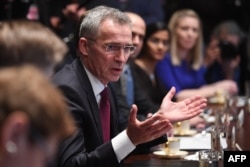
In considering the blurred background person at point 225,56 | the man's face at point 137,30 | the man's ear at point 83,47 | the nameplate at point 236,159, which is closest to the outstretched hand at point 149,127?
the nameplate at point 236,159

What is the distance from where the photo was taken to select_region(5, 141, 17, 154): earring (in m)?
1.06

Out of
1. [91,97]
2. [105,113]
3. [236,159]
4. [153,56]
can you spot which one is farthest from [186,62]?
[236,159]

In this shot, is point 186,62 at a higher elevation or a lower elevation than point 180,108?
lower

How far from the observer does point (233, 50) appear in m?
5.34

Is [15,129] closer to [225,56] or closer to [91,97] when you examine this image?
[91,97]

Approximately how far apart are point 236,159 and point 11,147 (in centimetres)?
122

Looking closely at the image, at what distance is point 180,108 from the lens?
236 centimetres

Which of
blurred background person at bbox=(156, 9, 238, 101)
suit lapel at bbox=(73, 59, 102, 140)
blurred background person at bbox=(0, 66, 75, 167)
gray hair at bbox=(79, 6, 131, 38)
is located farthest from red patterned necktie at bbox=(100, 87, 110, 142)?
blurred background person at bbox=(156, 9, 238, 101)

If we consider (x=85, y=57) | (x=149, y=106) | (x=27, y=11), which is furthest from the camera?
(x=27, y=11)

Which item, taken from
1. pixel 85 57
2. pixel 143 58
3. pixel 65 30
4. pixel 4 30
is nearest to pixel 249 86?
pixel 143 58

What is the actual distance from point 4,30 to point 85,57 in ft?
3.10

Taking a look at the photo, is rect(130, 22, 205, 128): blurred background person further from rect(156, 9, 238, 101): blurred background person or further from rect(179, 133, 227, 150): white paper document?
rect(179, 133, 227, 150): white paper document

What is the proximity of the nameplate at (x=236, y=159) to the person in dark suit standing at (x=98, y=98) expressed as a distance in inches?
9.4

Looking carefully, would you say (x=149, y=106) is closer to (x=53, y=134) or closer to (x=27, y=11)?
(x=27, y=11)
